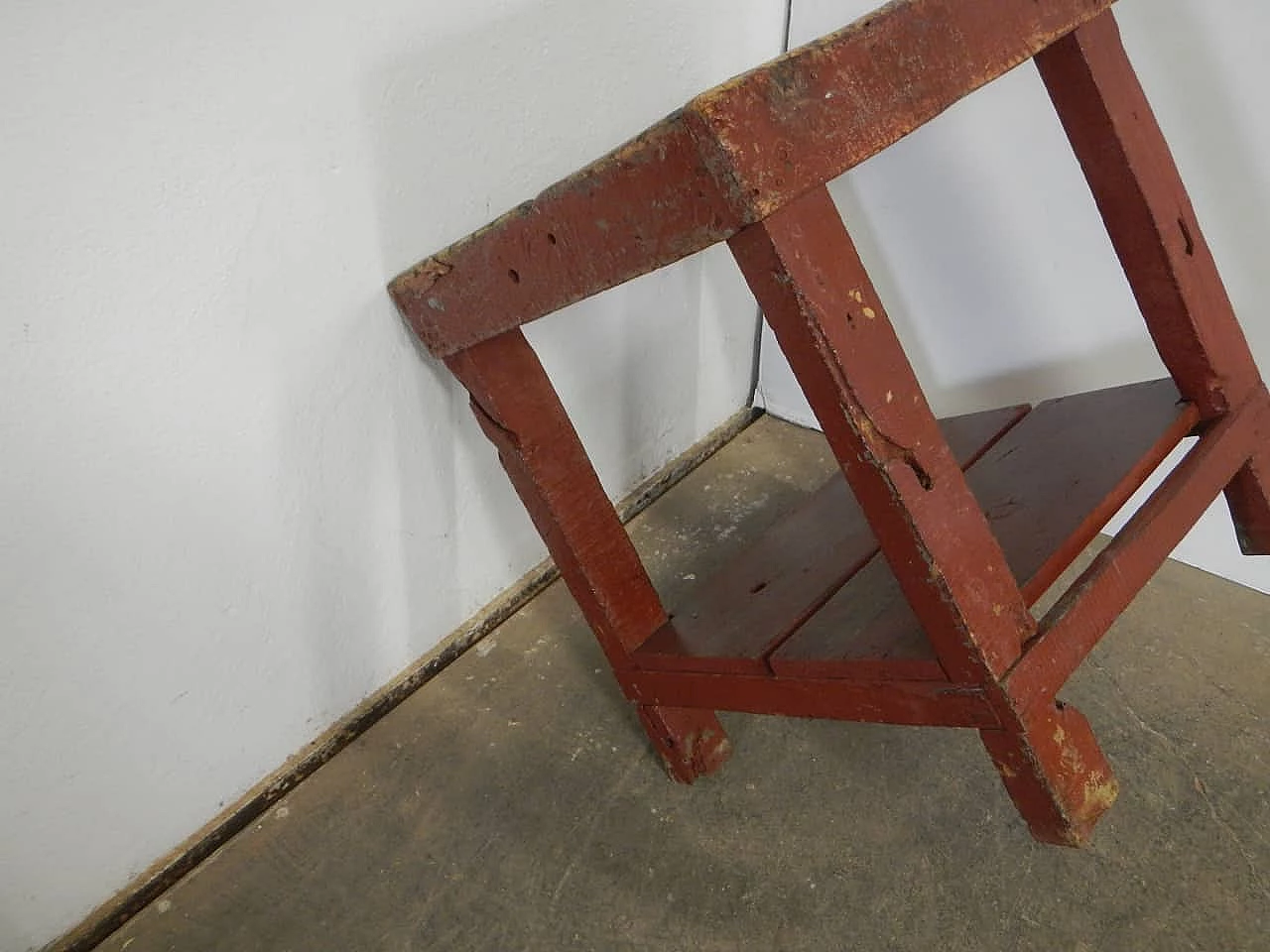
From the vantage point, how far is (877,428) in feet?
2.61

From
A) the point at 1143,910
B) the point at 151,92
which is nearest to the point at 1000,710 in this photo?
the point at 1143,910

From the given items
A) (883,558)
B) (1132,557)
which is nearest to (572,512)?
(883,558)

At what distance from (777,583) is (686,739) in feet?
0.84

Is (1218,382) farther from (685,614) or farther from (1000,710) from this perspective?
(685,614)

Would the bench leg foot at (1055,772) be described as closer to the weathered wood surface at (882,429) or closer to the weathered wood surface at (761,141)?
the weathered wood surface at (882,429)

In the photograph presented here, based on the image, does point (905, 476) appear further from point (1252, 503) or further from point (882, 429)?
point (1252, 503)

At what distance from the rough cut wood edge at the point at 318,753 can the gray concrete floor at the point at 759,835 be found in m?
0.02

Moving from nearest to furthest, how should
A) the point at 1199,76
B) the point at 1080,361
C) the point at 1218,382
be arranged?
the point at 1218,382 → the point at 1199,76 → the point at 1080,361

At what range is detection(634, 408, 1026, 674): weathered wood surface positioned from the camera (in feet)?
3.75

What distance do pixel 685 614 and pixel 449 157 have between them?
2.11ft

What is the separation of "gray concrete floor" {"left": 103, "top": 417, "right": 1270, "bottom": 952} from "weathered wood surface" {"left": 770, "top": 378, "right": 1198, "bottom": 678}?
Result: 0.34 meters

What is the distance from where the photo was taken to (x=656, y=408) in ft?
5.98

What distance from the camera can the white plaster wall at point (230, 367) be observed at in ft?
3.14

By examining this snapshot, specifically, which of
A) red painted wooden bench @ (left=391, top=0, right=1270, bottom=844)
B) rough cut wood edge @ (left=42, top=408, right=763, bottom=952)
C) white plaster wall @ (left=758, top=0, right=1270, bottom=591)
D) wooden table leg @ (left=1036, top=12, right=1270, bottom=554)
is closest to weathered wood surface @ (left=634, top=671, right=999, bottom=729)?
red painted wooden bench @ (left=391, top=0, right=1270, bottom=844)
